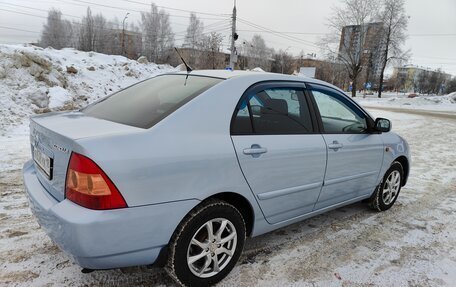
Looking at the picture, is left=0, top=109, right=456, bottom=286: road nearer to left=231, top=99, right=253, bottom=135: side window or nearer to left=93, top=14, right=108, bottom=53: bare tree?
left=231, top=99, right=253, bottom=135: side window

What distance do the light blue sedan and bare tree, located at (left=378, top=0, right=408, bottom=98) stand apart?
141ft

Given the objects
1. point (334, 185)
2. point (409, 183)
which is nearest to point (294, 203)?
point (334, 185)

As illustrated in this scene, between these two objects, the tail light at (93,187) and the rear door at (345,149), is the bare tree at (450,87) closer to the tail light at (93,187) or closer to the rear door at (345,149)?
the rear door at (345,149)

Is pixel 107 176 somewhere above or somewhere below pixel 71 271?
above

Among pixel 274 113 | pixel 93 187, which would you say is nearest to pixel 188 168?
pixel 93 187

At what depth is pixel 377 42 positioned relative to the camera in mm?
41562

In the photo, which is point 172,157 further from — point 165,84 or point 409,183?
point 409,183

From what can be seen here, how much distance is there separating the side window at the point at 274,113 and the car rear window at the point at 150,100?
0.35m

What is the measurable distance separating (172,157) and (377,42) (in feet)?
149

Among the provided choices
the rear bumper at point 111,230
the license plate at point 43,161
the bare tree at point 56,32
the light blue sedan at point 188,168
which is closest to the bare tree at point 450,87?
the bare tree at point 56,32

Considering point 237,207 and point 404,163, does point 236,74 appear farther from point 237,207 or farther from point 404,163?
point 404,163

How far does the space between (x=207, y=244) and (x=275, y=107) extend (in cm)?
127

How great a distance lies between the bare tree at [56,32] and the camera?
64.2 meters

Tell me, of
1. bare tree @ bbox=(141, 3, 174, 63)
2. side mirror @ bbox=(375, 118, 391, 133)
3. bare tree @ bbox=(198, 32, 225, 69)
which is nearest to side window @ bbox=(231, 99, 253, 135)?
side mirror @ bbox=(375, 118, 391, 133)
